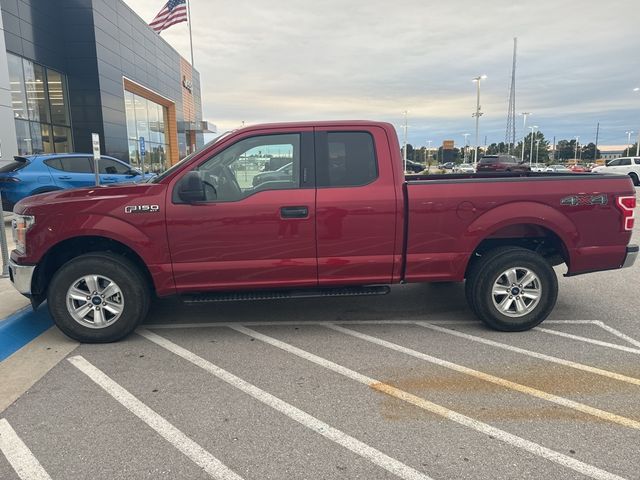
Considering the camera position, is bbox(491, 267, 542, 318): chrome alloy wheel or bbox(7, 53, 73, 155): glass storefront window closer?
bbox(491, 267, 542, 318): chrome alloy wheel

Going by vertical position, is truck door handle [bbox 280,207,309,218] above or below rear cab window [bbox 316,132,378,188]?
below

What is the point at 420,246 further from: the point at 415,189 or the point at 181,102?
the point at 181,102

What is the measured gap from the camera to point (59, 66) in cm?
2158

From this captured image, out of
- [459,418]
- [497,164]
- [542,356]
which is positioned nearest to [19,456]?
[459,418]

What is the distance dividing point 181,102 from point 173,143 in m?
3.93

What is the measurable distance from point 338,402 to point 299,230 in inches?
61.5

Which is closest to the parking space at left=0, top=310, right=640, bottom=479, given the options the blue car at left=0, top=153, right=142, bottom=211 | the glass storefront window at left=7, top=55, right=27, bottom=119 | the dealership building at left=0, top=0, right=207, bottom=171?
the blue car at left=0, top=153, right=142, bottom=211

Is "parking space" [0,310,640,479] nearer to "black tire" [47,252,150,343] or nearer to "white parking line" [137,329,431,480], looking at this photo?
"white parking line" [137,329,431,480]

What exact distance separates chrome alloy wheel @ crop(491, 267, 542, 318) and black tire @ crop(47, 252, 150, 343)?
3.29 metres

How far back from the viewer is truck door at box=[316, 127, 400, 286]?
14.1 ft

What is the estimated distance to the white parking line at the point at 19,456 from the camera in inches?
102

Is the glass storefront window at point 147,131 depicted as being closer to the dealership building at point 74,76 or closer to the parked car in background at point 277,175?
the dealership building at point 74,76

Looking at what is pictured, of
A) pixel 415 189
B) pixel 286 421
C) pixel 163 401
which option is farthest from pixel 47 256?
pixel 415 189

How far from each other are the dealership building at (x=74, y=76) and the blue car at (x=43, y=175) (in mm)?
4023
